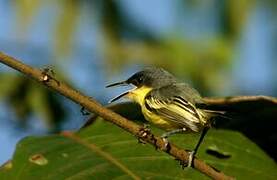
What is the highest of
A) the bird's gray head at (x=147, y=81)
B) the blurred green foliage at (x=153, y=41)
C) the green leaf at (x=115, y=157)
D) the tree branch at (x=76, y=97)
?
the blurred green foliage at (x=153, y=41)

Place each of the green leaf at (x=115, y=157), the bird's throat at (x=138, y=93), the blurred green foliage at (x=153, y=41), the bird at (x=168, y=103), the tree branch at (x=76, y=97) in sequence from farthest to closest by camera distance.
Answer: the blurred green foliage at (x=153, y=41), the bird's throat at (x=138, y=93), the bird at (x=168, y=103), the green leaf at (x=115, y=157), the tree branch at (x=76, y=97)

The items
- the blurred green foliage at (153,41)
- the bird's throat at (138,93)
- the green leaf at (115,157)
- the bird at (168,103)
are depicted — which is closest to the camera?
the green leaf at (115,157)

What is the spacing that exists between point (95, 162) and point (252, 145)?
689mm

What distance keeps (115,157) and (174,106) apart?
452 millimetres

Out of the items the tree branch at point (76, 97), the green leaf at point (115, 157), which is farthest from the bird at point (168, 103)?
the tree branch at point (76, 97)

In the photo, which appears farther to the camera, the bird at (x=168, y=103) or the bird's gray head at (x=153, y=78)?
the bird's gray head at (x=153, y=78)

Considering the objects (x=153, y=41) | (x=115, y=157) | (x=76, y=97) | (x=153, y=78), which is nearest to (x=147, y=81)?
(x=153, y=78)

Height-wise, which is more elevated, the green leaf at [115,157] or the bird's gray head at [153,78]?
the bird's gray head at [153,78]

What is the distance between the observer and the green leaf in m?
2.75

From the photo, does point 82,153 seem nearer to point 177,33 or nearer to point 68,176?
point 68,176

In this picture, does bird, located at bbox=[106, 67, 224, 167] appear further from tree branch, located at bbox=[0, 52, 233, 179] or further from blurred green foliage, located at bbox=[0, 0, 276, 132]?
blurred green foliage, located at bbox=[0, 0, 276, 132]

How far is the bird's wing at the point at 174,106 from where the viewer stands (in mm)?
3029

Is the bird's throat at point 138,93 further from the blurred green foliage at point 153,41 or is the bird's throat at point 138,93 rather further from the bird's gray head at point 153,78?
the blurred green foliage at point 153,41

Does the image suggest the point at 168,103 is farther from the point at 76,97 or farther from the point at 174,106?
the point at 76,97
